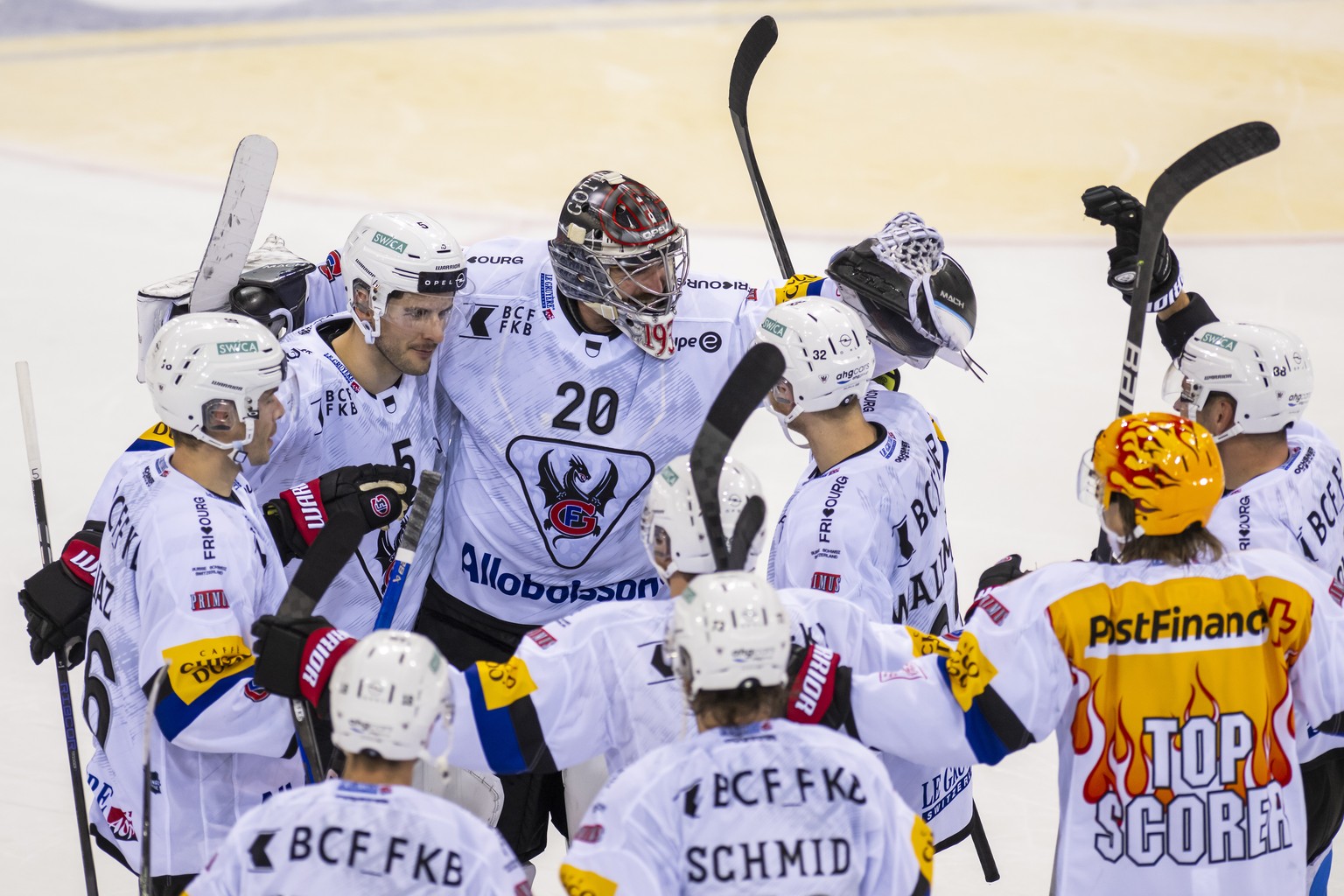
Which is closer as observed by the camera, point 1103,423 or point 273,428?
point 273,428

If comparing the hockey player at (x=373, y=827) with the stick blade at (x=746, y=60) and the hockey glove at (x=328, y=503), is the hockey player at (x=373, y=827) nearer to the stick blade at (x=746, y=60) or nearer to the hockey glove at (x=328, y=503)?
the hockey glove at (x=328, y=503)

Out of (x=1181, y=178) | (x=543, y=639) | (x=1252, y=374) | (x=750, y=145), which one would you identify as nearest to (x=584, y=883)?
(x=543, y=639)

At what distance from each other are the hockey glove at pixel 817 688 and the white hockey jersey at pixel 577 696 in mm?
90

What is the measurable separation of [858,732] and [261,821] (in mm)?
1051

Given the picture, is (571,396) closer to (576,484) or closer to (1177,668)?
(576,484)

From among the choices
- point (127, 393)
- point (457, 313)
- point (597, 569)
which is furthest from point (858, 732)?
point (127, 393)

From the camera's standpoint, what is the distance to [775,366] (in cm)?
291

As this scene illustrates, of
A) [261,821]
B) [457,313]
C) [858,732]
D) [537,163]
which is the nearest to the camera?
[261,821]

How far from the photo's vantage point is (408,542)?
3453 millimetres

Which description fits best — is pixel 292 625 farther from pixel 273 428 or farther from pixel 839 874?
pixel 839 874

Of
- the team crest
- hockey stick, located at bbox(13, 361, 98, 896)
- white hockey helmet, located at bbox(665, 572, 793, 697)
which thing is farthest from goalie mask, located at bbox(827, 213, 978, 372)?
hockey stick, located at bbox(13, 361, 98, 896)

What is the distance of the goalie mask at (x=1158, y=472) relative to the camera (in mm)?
2650

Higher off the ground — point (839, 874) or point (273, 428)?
point (273, 428)

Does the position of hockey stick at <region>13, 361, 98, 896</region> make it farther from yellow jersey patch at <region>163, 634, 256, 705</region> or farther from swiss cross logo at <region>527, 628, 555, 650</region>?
swiss cross logo at <region>527, 628, 555, 650</region>
